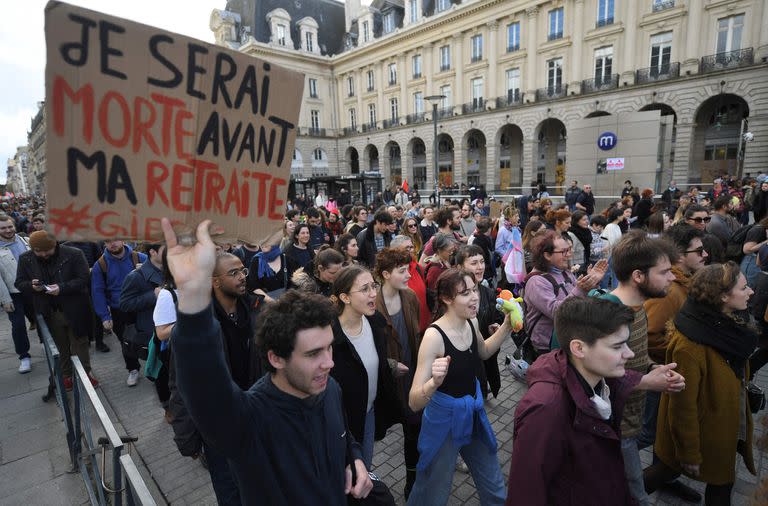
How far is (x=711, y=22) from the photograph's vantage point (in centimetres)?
2341

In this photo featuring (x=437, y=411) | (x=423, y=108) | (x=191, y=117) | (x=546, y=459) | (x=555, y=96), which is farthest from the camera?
(x=423, y=108)

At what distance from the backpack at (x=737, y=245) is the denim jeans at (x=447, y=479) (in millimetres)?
5431

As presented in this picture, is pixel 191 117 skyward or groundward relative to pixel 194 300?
skyward

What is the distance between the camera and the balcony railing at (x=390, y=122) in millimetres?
41603

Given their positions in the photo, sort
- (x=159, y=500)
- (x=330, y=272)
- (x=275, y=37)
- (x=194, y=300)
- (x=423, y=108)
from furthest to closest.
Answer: (x=275, y=37) → (x=423, y=108) → (x=330, y=272) → (x=159, y=500) → (x=194, y=300)

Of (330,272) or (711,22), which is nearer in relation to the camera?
(330,272)

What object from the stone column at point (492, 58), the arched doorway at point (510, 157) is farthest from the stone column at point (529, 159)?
the stone column at point (492, 58)

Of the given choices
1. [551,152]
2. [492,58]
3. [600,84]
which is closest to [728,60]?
[600,84]

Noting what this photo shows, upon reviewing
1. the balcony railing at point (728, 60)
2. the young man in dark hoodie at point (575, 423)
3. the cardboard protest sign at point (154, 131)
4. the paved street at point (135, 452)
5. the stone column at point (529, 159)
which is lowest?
the paved street at point (135, 452)

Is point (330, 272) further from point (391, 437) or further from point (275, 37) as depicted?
point (275, 37)

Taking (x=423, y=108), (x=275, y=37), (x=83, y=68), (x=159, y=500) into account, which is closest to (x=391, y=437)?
(x=159, y=500)

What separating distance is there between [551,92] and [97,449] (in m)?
33.9

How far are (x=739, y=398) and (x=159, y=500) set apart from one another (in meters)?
4.27

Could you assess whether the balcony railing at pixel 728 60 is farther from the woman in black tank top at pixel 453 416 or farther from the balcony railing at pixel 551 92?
the woman in black tank top at pixel 453 416
